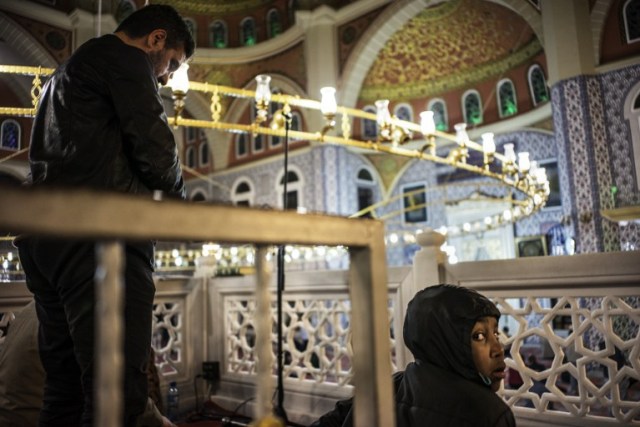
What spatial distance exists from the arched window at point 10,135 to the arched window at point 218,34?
6779 mm

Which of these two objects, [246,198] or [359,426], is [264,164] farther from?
[359,426]

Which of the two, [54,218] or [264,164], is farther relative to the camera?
[264,164]

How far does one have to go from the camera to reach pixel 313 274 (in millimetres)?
3709

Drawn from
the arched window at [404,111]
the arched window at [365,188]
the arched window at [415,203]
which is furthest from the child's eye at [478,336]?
the arched window at [404,111]

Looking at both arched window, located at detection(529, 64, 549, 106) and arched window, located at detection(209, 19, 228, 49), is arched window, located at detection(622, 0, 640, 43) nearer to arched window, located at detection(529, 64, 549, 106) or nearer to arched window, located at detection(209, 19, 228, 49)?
arched window, located at detection(529, 64, 549, 106)

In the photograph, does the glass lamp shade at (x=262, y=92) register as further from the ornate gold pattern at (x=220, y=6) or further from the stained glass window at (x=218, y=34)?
the stained glass window at (x=218, y=34)

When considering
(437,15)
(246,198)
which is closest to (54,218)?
(437,15)

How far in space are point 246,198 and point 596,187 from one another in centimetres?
1107

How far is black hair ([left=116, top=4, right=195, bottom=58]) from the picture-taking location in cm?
165

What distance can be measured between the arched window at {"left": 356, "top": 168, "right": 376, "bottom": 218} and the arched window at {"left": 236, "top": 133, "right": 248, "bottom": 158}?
14.4 ft

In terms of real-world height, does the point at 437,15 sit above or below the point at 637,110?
above

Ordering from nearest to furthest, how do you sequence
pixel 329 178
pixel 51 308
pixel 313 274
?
pixel 51 308, pixel 313 274, pixel 329 178

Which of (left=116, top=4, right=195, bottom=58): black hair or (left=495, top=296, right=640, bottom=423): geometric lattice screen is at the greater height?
(left=116, top=4, right=195, bottom=58): black hair

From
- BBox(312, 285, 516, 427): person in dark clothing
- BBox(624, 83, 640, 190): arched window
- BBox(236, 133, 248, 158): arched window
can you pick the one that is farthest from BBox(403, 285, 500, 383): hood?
BBox(236, 133, 248, 158): arched window
